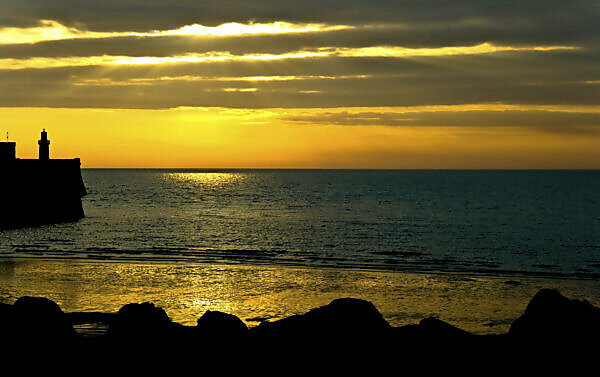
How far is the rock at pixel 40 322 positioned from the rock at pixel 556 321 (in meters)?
11.7

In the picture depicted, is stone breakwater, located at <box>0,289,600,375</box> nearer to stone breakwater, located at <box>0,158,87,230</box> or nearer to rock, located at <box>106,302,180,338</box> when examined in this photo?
A: rock, located at <box>106,302,180,338</box>

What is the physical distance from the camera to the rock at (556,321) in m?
16.7

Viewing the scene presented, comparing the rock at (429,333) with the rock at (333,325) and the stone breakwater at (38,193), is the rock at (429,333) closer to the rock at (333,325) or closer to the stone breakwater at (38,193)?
the rock at (333,325)

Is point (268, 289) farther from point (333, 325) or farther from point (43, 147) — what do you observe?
point (43, 147)

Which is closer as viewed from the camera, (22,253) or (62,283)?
(62,283)

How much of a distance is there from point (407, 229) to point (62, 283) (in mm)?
35312

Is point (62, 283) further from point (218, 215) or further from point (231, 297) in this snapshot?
point (218, 215)

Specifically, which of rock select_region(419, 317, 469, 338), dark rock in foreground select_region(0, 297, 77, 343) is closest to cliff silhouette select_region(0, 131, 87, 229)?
dark rock in foreground select_region(0, 297, 77, 343)

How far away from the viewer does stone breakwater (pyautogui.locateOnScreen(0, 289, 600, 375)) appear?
15.4m

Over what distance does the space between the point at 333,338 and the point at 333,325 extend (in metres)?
0.35

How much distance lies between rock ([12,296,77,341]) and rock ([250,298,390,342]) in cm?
476

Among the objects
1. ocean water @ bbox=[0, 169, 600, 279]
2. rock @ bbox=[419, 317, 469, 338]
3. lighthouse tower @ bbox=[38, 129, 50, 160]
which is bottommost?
ocean water @ bbox=[0, 169, 600, 279]

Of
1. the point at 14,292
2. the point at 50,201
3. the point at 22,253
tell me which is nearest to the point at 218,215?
the point at 50,201

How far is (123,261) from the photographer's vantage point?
34.9 meters
